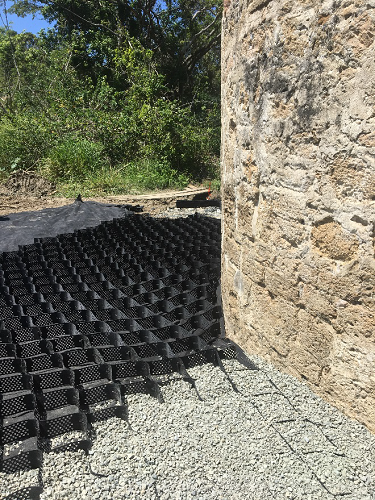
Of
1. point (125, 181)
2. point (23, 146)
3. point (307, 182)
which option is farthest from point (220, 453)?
point (23, 146)

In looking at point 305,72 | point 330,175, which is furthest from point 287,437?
point 305,72

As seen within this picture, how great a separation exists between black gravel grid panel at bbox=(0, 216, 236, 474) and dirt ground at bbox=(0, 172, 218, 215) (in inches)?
160

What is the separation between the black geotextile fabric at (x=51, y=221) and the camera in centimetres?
682

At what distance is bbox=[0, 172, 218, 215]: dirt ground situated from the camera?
9750 millimetres

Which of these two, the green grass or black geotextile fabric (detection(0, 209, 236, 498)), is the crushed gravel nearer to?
black geotextile fabric (detection(0, 209, 236, 498))

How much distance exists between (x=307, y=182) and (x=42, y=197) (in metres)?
9.71

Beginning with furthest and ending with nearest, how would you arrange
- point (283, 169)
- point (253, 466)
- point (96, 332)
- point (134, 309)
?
point (134, 309) → point (96, 332) → point (283, 169) → point (253, 466)

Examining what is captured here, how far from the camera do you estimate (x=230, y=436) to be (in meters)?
2.28

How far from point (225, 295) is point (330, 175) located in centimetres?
157

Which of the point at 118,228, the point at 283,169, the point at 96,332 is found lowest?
the point at 118,228

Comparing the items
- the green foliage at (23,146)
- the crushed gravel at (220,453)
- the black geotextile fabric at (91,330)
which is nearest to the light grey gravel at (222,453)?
the crushed gravel at (220,453)

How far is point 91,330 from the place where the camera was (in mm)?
3426

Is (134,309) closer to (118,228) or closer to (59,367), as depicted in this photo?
(59,367)

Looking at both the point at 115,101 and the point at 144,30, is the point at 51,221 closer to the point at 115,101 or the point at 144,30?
the point at 115,101
